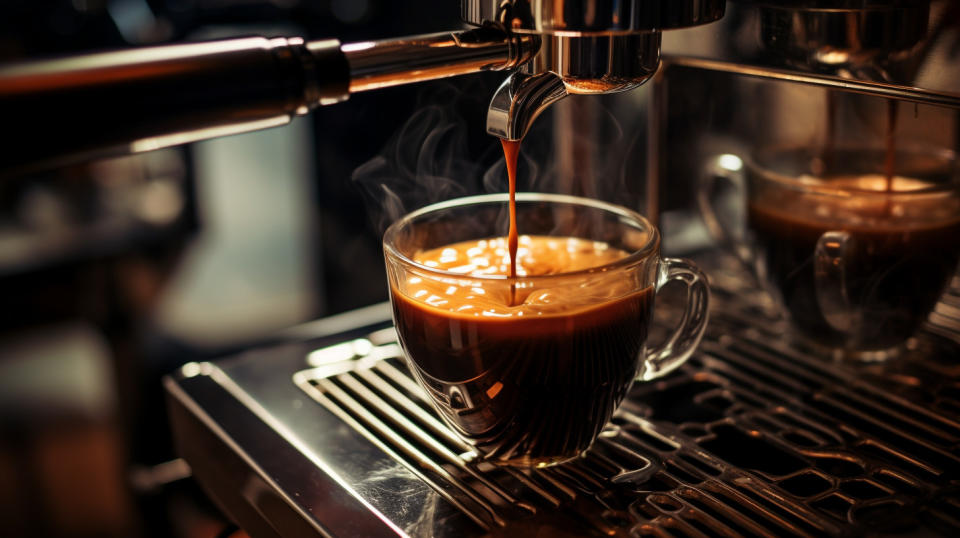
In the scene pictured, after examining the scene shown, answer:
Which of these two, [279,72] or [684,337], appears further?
[684,337]

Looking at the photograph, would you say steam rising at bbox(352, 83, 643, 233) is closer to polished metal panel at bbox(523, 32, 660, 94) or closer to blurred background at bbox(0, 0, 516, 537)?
polished metal panel at bbox(523, 32, 660, 94)

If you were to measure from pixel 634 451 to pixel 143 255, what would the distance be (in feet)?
3.22

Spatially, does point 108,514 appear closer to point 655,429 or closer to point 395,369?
point 395,369

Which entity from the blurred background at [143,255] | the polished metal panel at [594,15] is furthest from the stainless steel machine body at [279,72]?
the blurred background at [143,255]

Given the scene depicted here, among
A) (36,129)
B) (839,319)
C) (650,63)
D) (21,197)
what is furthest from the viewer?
(21,197)

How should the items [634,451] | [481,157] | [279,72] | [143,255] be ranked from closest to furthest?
1. [279,72]
2. [634,451]
3. [481,157]
4. [143,255]

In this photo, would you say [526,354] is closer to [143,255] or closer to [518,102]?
[518,102]

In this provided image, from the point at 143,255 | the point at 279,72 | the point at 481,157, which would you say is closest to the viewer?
the point at 279,72

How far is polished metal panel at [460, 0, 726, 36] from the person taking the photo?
398 mm

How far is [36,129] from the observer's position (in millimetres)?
294

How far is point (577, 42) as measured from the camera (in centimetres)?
42

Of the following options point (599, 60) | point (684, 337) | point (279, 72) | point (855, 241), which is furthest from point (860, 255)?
point (279, 72)

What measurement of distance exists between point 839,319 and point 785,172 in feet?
0.38

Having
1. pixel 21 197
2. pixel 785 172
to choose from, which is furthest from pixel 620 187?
pixel 21 197
